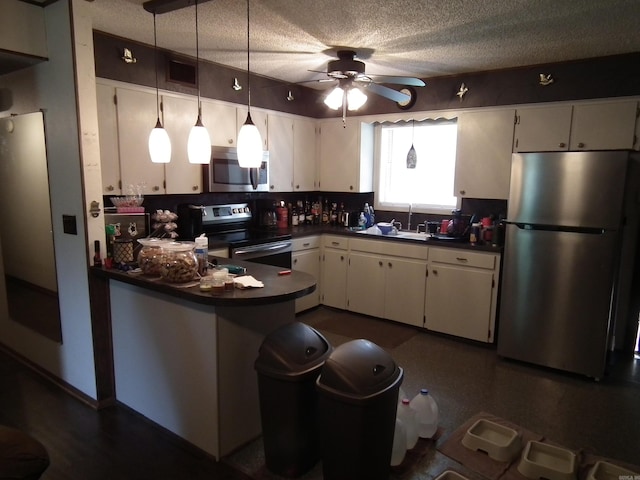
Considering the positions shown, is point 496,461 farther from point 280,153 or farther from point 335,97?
point 280,153

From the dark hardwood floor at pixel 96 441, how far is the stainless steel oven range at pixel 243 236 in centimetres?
151

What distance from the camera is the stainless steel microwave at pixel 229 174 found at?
381 cm

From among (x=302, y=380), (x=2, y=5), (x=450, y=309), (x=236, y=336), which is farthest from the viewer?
(x=450, y=309)

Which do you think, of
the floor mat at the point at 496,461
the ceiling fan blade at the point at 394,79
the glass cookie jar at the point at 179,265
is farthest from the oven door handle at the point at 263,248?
the floor mat at the point at 496,461

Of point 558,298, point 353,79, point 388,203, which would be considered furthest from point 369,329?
point 353,79

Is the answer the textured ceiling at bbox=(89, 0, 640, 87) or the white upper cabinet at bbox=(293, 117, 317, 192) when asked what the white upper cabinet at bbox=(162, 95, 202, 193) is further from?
the white upper cabinet at bbox=(293, 117, 317, 192)

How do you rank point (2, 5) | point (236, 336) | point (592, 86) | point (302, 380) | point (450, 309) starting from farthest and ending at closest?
point (450, 309) < point (592, 86) < point (2, 5) < point (236, 336) < point (302, 380)

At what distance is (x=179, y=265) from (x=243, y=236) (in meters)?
1.69

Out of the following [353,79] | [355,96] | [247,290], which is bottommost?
[247,290]

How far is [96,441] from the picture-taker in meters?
2.41

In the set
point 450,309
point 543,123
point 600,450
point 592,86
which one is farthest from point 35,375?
point 592,86

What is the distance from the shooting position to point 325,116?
16.5 ft

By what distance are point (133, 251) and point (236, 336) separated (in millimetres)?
1025

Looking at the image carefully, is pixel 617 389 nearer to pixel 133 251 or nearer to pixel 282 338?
pixel 282 338
